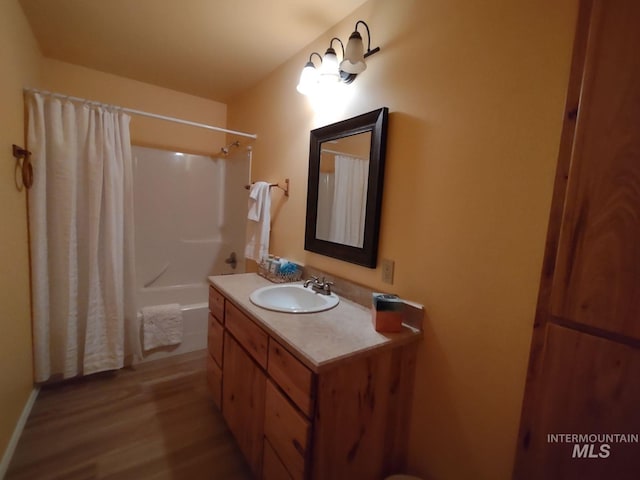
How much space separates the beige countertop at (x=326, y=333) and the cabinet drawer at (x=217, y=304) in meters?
0.20

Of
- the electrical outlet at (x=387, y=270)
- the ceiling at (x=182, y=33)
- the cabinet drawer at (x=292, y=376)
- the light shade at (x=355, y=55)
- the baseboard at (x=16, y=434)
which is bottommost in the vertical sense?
the baseboard at (x=16, y=434)

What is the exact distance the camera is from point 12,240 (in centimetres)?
150

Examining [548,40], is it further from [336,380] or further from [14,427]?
[14,427]

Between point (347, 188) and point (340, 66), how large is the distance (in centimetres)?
59

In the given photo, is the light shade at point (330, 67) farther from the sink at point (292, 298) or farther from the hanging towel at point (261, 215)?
the sink at point (292, 298)

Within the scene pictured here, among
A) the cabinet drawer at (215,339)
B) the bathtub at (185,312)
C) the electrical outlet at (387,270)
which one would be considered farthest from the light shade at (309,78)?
the bathtub at (185,312)

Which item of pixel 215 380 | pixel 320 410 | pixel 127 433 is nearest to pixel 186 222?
pixel 215 380

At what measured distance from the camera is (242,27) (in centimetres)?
172

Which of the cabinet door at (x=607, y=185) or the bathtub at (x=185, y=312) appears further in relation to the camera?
the bathtub at (x=185, y=312)

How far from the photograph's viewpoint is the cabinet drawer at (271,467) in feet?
3.60

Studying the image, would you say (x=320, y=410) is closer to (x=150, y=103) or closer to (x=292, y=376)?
(x=292, y=376)

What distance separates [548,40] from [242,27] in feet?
5.11

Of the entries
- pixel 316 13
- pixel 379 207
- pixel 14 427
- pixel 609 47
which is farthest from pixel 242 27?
pixel 14 427

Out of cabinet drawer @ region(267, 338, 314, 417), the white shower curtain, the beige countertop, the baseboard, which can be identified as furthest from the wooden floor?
the white shower curtain
